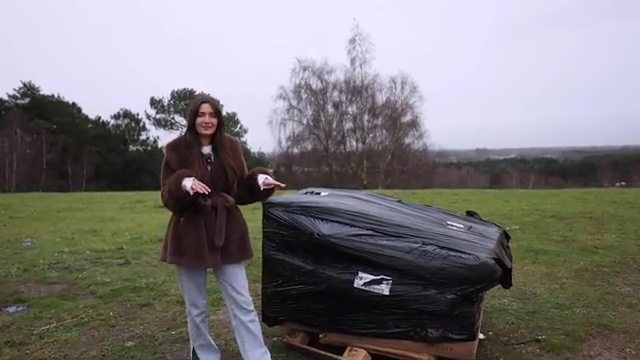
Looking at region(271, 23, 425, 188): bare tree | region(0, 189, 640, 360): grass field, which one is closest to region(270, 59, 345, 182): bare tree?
region(271, 23, 425, 188): bare tree

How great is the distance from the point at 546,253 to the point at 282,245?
427cm

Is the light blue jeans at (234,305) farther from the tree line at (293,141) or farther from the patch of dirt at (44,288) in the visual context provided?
the tree line at (293,141)

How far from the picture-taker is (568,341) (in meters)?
3.57

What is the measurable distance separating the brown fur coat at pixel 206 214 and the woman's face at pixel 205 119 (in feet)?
0.31

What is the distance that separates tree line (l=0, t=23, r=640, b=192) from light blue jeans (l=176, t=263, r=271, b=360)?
66.9ft

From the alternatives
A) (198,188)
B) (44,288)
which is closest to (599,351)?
(198,188)

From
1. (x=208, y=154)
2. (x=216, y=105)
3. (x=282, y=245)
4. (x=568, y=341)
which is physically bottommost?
(x=568, y=341)

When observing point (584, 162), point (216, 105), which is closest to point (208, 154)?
point (216, 105)

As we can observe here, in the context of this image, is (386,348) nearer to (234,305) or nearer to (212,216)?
(234,305)

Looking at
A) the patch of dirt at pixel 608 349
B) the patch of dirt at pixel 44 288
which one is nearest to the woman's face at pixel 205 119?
the patch of dirt at pixel 608 349

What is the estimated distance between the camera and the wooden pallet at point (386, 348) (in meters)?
2.93

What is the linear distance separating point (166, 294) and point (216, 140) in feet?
7.22

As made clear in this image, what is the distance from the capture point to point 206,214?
2.79 m

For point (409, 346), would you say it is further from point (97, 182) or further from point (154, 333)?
point (97, 182)
